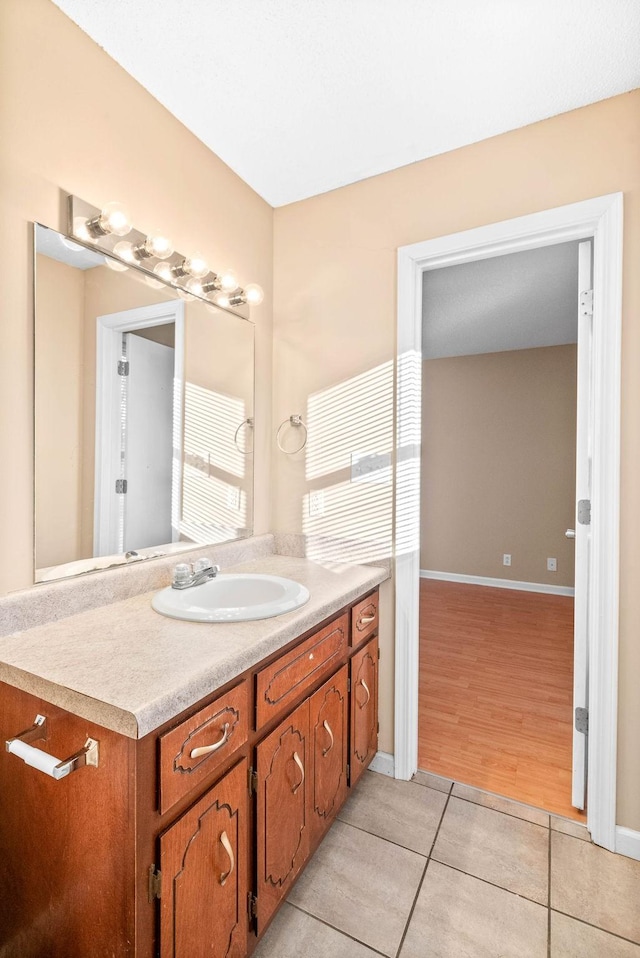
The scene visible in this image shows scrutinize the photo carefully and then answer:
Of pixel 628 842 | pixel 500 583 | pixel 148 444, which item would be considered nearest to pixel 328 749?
pixel 628 842

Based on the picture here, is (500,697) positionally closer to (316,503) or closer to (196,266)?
(316,503)

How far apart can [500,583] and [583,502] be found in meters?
3.46

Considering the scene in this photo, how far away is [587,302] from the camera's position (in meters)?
1.61

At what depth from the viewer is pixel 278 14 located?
1.27 meters

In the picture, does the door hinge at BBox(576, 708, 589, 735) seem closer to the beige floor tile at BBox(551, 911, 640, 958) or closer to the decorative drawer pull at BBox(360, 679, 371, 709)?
the beige floor tile at BBox(551, 911, 640, 958)

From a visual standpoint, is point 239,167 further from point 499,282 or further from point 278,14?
point 499,282

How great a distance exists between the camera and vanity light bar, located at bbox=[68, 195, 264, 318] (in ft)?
4.33

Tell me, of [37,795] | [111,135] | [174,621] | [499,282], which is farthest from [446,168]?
[37,795]

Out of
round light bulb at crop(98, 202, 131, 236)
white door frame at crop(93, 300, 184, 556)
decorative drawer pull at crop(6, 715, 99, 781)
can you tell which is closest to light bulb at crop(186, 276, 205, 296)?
white door frame at crop(93, 300, 184, 556)

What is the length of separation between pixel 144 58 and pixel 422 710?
2.83 m

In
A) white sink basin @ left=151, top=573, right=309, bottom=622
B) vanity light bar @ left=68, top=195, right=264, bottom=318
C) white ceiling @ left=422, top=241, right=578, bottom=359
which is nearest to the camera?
white sink basin @ left=151, top=573, right=309, bottom=622

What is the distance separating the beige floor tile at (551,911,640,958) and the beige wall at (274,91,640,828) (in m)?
0.37

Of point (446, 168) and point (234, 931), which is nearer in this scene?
point (234, 931)

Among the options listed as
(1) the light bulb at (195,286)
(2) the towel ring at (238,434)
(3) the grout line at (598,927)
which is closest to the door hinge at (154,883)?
(3) the grout line at (598,927)
